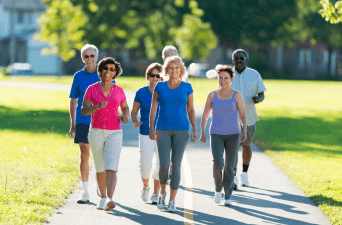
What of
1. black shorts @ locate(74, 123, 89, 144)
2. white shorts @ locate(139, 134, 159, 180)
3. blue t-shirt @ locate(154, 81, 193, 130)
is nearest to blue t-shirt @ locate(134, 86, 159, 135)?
white shorts @ locate(139, 134, 159, 180)

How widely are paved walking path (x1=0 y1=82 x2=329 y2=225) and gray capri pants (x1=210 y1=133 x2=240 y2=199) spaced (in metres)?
0.27

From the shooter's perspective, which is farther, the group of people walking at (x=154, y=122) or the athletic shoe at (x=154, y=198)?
the athletic shoe at (x=154, y=198)

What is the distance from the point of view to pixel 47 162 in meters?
9.83

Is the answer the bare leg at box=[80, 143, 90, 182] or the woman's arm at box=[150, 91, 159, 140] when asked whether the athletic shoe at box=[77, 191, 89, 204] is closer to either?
the bare leg at box=[80, 143, 90, 182]

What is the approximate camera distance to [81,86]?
6668 millimetres

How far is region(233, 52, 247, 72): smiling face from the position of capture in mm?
7674

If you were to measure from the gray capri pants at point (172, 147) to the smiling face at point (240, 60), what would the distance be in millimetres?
1820

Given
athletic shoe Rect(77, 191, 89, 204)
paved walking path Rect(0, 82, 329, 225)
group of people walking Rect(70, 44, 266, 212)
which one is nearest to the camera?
paved walking path Rect(0, 82, 329, 225)

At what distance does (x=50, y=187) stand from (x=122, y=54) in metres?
61.9

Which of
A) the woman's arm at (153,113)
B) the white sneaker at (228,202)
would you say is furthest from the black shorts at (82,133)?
the white sneaker at (228,202)

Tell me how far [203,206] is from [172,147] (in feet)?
3.04

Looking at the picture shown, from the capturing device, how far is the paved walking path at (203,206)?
605cm

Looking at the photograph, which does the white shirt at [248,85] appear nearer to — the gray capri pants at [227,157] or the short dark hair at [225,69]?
the short dark hair at [225,69]

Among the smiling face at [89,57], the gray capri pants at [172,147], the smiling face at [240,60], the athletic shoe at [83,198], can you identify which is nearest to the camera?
the gray capri pants at [172,147]
